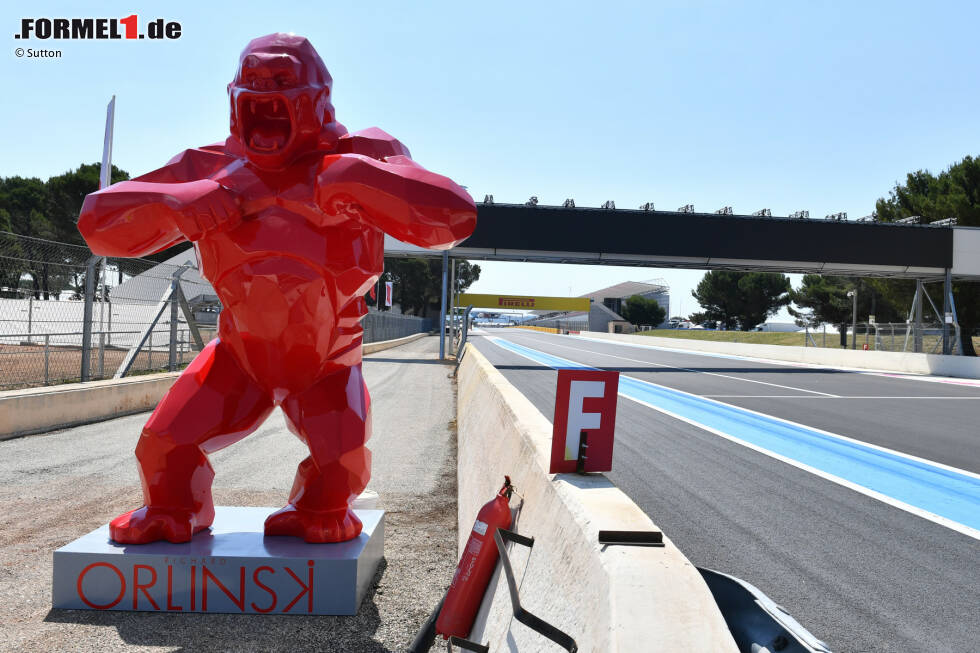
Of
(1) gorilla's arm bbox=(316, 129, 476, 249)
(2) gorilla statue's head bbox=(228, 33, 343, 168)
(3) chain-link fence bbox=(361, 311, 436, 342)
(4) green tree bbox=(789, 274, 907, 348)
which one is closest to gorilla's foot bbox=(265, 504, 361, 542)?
(1) gorilla's arm bbox=(316, 129, 476, 249)

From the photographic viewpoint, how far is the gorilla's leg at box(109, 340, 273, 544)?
127 inches

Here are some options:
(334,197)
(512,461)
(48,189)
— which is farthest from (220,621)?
(48,189)

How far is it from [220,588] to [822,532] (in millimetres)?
4441

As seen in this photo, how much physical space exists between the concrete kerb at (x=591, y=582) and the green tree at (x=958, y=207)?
4063 centimetres

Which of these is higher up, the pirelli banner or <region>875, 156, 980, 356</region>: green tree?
<region>875, 156, 980, 356</region>: green tree

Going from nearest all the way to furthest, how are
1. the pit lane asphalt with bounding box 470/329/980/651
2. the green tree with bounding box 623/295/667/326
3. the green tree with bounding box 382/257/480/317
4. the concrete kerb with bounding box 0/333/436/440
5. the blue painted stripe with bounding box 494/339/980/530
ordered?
the pit lane asphalt with bounding box 470/329/980/651, the blue painted stripe with bounding box 494/339/980/530, the concrete kerb with bounding box 0/333/436/440, the green tree with bounding box 382/257/480/317, the green tree with bounding box 623/295/667/326

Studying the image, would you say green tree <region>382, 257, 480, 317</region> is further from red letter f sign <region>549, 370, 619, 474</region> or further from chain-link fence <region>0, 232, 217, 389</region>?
red letter f sign <region>549, 370, 619, 474</region>

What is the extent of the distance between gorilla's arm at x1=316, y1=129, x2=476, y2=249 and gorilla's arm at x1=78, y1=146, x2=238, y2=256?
51 cm

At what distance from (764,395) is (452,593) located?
1501 centimetres

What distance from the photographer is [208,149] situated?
3277 millimetres

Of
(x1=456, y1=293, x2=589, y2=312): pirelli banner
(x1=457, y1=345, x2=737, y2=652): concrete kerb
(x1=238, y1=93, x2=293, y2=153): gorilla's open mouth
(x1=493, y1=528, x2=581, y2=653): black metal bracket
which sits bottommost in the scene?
(x1=493, y1=528, x2=581, y2=653): black metal bracket

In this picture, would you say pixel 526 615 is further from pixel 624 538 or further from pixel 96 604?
pixel 96 604

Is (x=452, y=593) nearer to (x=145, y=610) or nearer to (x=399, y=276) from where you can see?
(x=145, y=610)

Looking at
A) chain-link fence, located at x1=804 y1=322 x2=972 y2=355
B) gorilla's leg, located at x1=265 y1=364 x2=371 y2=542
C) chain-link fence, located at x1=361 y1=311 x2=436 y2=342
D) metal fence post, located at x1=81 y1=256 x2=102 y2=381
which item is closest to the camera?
gorilla's leg, located at x1=265 y1=364 x2=371 y2=542
